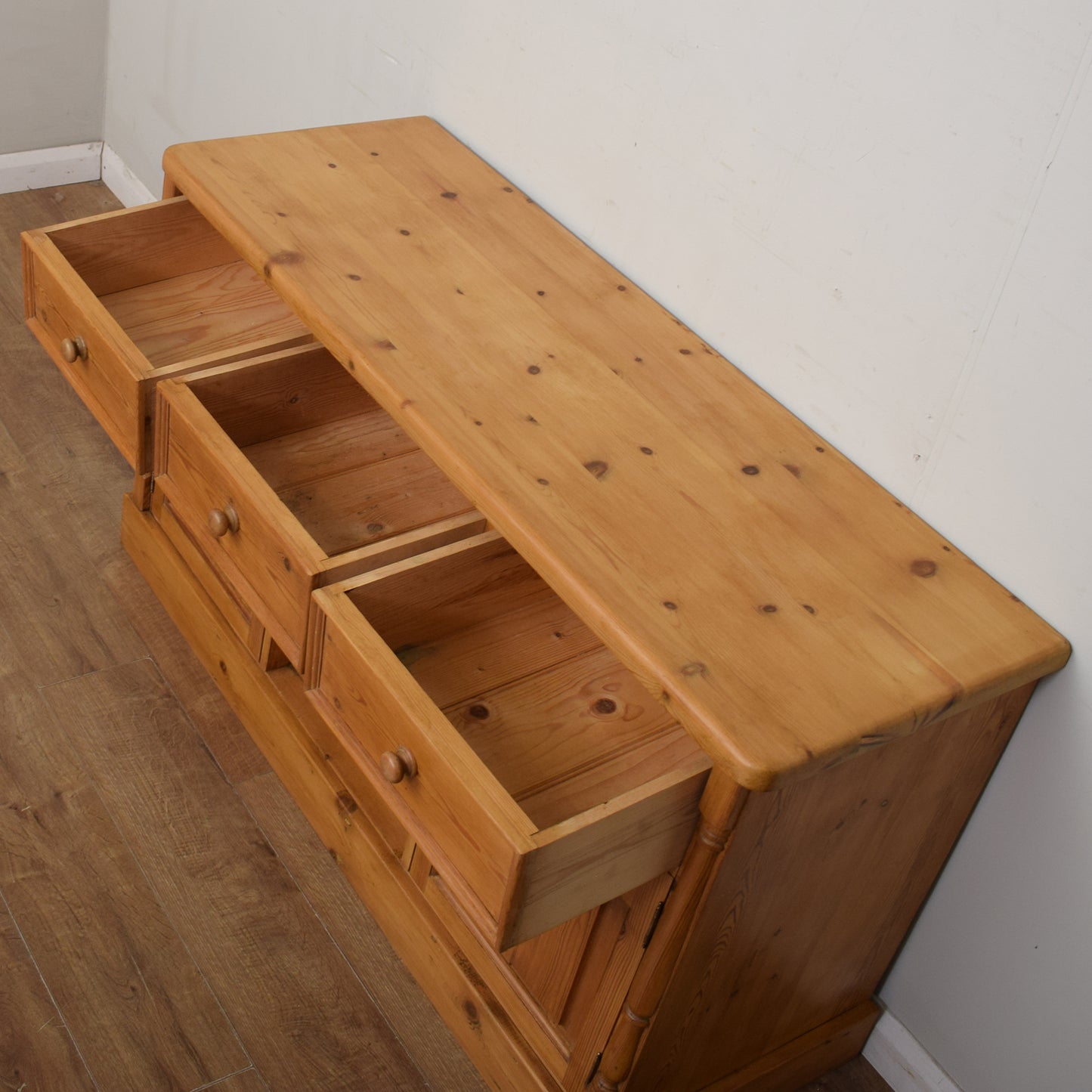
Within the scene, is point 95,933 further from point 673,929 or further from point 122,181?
point 122,181

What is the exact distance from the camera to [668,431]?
52.6 inches

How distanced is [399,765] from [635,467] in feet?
1.24

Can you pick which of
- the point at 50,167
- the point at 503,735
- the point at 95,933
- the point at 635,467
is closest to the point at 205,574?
the point at 95,933

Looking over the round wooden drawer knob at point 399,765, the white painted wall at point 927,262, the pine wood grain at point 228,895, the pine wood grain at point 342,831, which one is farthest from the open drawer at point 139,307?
the round wooden drawer knob at point 399,765

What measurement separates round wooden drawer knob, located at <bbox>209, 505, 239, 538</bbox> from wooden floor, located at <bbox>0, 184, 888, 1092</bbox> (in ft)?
1.39

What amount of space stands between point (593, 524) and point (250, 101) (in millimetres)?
1446

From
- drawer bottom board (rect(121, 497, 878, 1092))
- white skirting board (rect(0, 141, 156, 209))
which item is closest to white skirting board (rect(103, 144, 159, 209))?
white skirting board (rect(0, 141, 156, 209))

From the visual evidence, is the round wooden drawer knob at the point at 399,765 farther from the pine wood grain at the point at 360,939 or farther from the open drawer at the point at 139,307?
the open drawer at the point at 139,307

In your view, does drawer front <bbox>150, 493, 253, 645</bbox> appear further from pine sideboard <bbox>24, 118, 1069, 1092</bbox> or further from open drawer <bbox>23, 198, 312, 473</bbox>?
open drawer <bbox>23, 198, 312, 473</bbox>

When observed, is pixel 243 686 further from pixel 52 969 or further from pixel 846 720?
pixel 846 720

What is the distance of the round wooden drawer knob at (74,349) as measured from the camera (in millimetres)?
1593

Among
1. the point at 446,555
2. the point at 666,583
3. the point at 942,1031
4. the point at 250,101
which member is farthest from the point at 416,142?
the point at 942,1031

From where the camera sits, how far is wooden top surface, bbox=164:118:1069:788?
1.08 meters

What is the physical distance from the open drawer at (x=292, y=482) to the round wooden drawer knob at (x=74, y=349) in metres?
0.17
